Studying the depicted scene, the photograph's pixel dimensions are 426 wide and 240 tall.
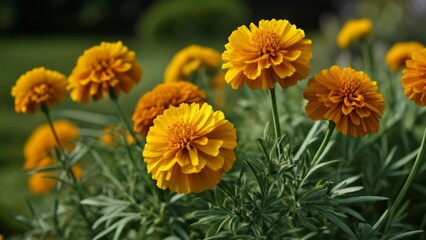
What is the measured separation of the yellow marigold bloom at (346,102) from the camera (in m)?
1.24

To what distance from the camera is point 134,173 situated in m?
1.68

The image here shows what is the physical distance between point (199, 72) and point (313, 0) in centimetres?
1056

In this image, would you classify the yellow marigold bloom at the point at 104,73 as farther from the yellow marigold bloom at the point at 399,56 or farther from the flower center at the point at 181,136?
the yellow marigold bloom at the point at 399,56

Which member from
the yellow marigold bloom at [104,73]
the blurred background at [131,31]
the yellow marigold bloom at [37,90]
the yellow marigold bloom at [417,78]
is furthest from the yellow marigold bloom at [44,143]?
the yellow marigold bloom at [417,78]

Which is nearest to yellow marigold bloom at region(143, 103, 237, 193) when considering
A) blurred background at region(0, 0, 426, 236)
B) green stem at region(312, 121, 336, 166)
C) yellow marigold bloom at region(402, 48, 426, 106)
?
green stem at region(312, 121, 336, 166)

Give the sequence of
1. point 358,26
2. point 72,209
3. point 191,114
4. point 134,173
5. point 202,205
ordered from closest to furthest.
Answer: point 191,114 → point 202,205 → point 134,173 → point 72,209 → point 358,26

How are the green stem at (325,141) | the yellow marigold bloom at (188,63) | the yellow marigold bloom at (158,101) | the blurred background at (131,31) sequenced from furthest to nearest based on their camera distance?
the blurred background at (131,31)
the yellow marigold bloom at (188,63)
the yellow marigold bloom at (158,101)
the green stem at (325,141)

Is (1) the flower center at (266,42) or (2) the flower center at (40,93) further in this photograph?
(2) the flower center at (40,93)

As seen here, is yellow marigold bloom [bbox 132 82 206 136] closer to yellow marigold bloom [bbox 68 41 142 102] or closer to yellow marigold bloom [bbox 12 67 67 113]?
yellow marigold bloom [bbox 68 41 142 102]

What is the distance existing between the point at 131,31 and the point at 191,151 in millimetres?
11470

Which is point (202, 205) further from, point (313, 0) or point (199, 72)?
point (313, 0)

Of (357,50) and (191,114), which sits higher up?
(357,50)

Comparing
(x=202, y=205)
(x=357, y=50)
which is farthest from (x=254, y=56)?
(x=357, y=50)

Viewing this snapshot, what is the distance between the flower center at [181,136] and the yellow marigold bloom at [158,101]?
0.28 meters
